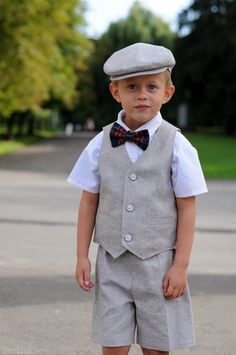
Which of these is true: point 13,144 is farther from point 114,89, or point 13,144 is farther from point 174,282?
point 174,282

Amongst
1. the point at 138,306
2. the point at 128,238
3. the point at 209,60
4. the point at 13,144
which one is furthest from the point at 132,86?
the point at 209,60

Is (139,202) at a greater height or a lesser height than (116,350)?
greater

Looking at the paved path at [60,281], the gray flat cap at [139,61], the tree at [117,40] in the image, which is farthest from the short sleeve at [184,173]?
the tree at [117,40]

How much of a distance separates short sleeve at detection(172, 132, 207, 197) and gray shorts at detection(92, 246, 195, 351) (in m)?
0.28

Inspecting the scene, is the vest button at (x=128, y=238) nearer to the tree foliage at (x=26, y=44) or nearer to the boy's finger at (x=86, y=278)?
the boy's finger at (x=86, y=278)

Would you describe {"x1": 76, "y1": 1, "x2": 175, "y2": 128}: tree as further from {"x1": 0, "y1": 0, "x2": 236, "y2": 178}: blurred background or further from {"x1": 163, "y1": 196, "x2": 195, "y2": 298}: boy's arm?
{"x1": 163, "y1": 196, "x2": 195, "y2": 298}: boy's arm

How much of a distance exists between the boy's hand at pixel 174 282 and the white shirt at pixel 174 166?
1.07 feet

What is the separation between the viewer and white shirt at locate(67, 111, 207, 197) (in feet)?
10.5

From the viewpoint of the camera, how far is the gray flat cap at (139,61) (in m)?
3.12

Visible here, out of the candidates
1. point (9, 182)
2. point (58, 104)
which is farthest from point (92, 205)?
point (58, 104)

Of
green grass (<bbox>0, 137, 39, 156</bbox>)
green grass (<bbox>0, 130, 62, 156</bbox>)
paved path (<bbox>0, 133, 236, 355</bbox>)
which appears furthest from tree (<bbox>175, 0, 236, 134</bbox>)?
paved path (<bbox>0, 133, 236, 355</bbox>)

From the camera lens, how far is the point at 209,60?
6247 cm

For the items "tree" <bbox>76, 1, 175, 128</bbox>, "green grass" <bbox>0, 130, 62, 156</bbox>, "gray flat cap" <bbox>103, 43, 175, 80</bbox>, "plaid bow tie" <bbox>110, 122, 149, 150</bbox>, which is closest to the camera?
"gray flat cap" <bbox>103, 43, 175, 80</bbox>

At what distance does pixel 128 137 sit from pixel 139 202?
0.98ft
